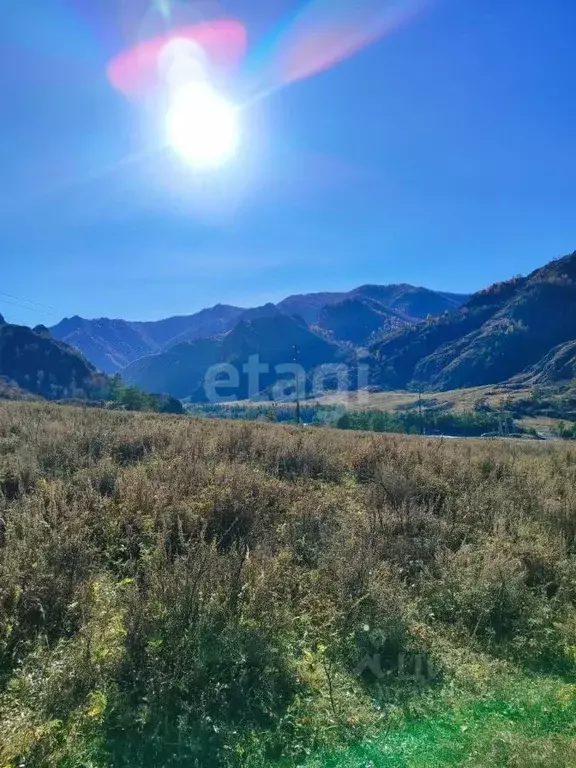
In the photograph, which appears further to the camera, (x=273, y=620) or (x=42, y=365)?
(x=42, y=365)

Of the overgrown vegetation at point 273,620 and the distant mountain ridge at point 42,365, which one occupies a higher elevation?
the distant mountain ridge at point 42,365

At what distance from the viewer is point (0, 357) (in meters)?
164

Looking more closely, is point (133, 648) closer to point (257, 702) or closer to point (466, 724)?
point (257, 702)

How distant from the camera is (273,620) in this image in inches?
166

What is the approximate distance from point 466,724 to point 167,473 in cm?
483

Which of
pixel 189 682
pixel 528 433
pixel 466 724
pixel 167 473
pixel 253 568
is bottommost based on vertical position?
pixel 528 433

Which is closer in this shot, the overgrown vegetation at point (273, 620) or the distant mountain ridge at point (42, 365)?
the overgrown vegetation at point (273, 620)

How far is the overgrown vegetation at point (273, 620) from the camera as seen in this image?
3.21 m

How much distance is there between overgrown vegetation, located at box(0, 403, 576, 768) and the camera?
3205mm

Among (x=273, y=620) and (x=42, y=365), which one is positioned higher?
(x=42, y=365)

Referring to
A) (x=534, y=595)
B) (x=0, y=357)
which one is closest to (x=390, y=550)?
(x=534, y=595)

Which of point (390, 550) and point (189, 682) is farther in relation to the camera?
point (390, 550)

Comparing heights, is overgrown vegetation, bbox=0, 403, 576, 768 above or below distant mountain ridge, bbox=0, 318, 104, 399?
below

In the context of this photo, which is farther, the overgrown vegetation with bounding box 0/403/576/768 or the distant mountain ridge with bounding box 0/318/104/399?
the distant mountain ridge with bounding box 0/318/104/399
